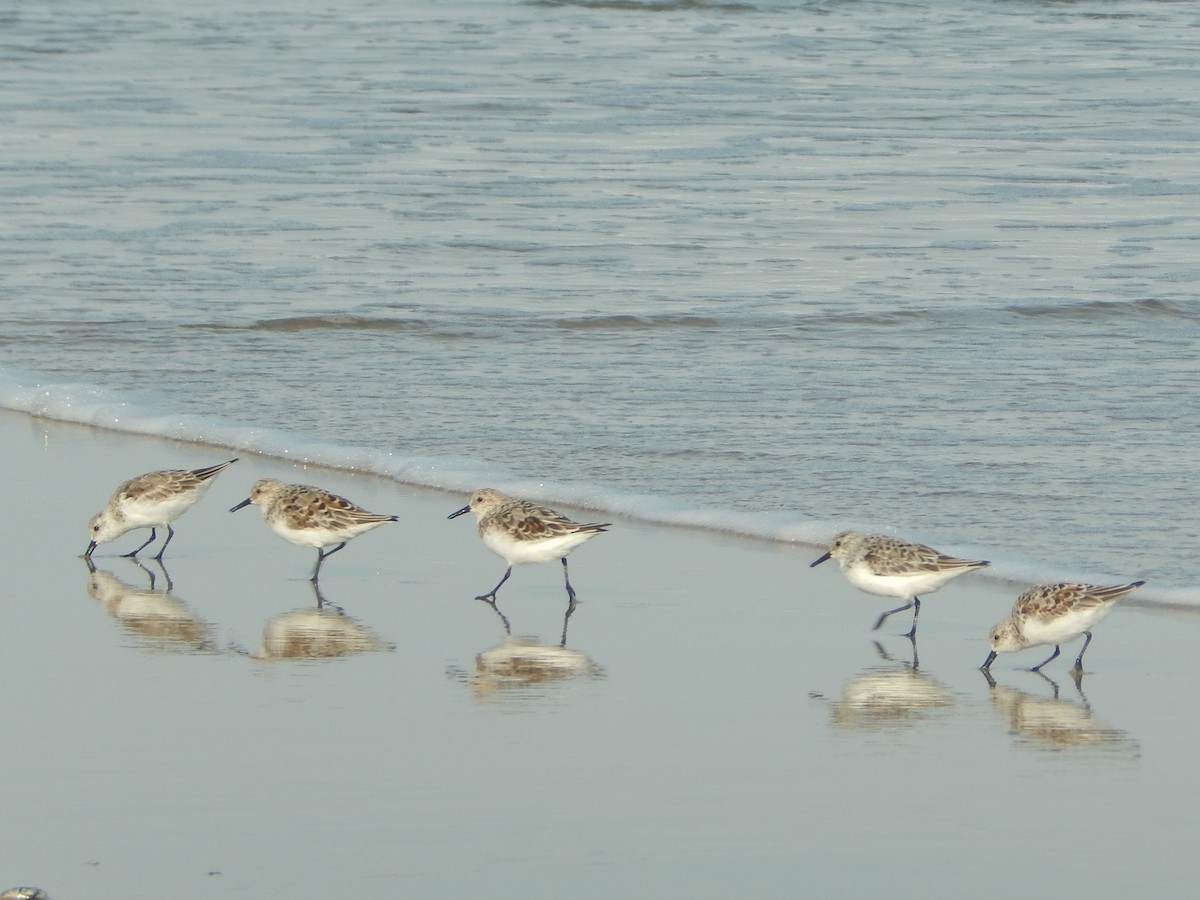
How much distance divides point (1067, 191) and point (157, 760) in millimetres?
14744

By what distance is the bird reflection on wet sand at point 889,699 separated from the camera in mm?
6480

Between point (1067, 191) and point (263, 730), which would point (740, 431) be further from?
point (1067, 191)

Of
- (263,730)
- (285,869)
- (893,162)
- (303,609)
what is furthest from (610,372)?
(893,162)

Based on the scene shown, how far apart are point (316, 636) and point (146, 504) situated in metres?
1.40

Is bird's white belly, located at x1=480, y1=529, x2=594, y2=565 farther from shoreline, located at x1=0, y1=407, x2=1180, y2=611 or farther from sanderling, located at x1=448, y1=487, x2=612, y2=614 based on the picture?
shoreline, located at x1=0, y1=407, x2=1180, y2=611

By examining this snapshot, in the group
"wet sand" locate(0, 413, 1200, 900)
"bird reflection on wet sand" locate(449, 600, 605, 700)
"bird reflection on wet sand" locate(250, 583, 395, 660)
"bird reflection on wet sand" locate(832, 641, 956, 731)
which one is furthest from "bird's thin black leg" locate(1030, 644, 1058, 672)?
"bird reflection on wet sand" locate(250, 583, 395, 660)

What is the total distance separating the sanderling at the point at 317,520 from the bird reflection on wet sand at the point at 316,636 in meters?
0.43

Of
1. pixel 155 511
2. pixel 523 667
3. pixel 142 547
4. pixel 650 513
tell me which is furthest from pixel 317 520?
pixel 650 513

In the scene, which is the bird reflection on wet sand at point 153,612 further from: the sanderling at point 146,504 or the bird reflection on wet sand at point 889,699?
the bird reflection on wet sand at point 889,699

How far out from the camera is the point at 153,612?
782cm

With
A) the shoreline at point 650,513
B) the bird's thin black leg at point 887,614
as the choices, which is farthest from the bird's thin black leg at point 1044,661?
the shoreline at point 650,513

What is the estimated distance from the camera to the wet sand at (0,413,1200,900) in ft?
17.1

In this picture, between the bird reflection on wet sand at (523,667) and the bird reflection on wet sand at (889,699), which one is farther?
the bird reflection on wet sand at (523,667)

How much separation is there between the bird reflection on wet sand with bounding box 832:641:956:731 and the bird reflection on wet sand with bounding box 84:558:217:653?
6.77 feet
